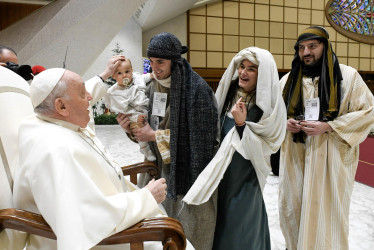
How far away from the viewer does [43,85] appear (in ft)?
3.49

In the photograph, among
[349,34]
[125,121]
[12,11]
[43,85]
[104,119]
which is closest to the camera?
[43,85]

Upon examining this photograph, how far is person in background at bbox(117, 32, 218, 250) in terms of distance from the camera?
156cm

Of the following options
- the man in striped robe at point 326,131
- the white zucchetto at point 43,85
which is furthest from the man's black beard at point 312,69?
the white zucchetto at point 43,85

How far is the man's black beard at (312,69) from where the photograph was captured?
1.94 metres

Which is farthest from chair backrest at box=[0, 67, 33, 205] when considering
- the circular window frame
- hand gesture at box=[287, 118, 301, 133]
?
the circular window frame

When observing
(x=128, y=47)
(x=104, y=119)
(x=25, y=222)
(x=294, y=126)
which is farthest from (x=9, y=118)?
(x=128, y=47)

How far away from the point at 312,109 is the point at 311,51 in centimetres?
38

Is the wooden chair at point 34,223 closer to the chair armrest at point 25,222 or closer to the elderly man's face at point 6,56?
the chair armrest at point 25,222

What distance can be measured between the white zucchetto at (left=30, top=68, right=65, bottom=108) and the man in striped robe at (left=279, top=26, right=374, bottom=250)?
4.80ft

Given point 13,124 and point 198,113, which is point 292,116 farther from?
point 13,124

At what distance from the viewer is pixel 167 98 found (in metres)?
1.69

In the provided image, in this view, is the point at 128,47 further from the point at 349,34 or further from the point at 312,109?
the point at 349,34

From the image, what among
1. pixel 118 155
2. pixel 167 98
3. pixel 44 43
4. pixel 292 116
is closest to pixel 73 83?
pixel 167 98

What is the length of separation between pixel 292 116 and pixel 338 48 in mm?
10960
